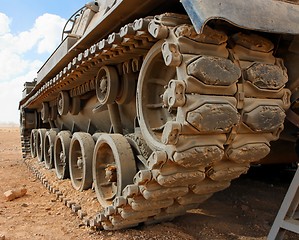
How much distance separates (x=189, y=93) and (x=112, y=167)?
134 centimetres

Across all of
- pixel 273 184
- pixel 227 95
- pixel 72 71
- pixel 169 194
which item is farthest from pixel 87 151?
pixel 273 184

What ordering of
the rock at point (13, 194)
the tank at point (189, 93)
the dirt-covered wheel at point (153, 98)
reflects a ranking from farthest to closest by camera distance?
1. the rock at point (13, 194)
2. the dirt-covered wheel at point (153, 98)
3. the tank at point (189, 93)

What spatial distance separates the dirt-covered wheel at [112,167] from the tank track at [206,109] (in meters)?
0.32

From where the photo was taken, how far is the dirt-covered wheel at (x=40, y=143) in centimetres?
646

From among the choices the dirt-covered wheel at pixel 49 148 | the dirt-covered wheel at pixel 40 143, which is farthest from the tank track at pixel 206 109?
the dirt-covered wheel at pixel 40 143

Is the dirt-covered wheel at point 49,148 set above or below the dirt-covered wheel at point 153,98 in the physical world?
below

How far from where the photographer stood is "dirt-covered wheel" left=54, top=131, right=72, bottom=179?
4621 mm

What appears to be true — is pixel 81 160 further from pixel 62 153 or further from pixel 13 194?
pixel 13 194

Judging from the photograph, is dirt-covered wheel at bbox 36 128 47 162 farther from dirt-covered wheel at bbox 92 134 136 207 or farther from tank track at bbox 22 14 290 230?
tank track at bbox 22 14 290 230

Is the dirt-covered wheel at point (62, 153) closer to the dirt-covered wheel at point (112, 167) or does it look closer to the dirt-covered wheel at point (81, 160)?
the dirt-covered wheel at point (81, 160)

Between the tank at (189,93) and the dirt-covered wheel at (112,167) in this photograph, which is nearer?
the tank at (189,93)

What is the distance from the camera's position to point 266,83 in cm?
210

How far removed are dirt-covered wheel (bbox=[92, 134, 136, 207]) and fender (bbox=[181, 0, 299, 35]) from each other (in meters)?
1.37

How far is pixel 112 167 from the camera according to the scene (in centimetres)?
303
